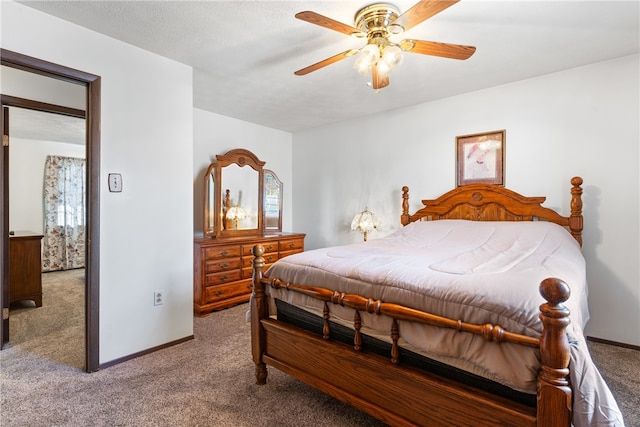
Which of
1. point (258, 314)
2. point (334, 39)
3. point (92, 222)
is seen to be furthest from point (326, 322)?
point (334, 39)

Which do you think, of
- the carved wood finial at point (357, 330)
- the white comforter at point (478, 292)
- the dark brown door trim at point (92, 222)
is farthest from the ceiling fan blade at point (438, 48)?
the dark brown door trim at point (92, 222)

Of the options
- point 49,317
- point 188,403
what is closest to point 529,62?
point 188,403

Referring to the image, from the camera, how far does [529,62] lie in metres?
2.61

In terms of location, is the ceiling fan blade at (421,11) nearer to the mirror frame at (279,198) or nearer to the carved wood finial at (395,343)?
the carved wood finial at (395,343)

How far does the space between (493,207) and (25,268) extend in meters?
4.95

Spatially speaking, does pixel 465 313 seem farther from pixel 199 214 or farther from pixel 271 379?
pixel 199 214

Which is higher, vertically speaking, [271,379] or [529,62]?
[529,62]

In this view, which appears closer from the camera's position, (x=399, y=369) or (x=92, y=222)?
(x=399, y=369)

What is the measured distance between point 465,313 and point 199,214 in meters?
3.39

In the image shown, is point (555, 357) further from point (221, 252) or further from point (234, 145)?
point (234, 145)

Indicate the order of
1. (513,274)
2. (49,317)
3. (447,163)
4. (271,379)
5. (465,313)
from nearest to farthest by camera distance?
(465,313), (513,274), (271,379), (49,317), (447,163)

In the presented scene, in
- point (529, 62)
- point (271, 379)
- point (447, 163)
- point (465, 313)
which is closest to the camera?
point (465, 313)

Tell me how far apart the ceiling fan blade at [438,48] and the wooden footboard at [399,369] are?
4.62 ft

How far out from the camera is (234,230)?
3971 mm
